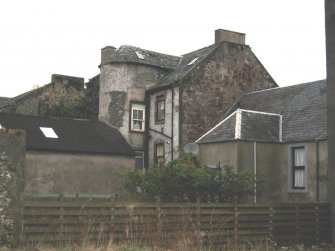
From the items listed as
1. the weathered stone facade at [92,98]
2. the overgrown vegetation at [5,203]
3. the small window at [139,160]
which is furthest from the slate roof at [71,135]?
the overgrown vegetation at [5,203]

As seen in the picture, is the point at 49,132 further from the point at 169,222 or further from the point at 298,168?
the point at 169,222

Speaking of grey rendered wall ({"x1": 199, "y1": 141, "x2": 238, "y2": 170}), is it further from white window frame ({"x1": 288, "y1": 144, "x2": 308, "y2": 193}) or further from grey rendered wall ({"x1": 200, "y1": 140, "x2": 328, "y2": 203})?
white window frame ({"x1": 288, "y1": 144, "x2": 308, "y2": 193})

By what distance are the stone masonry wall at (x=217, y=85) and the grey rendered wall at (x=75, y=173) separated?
416 cm

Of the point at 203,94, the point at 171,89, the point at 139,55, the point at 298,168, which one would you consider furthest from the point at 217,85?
the point at 298,168

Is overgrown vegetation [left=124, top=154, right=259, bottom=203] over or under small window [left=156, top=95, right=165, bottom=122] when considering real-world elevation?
under

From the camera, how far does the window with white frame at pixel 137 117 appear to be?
3203 cm

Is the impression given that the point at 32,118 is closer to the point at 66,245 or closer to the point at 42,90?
the point at 42,90

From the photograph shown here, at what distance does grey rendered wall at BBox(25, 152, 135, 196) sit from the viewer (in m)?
27.1

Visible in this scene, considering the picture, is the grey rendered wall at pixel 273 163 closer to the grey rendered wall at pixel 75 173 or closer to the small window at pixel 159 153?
the small window at pixel 159 153

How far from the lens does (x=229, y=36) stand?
32.3 meters

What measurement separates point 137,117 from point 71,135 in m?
4.50

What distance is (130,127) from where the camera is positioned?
31.9 m

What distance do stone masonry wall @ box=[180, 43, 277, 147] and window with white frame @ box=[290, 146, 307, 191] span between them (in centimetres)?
709

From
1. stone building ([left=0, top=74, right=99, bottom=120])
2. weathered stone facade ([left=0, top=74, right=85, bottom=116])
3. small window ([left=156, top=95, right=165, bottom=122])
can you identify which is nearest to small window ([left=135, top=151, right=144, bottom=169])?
small window ([left=156, top=95, right=165, bottom=122])
